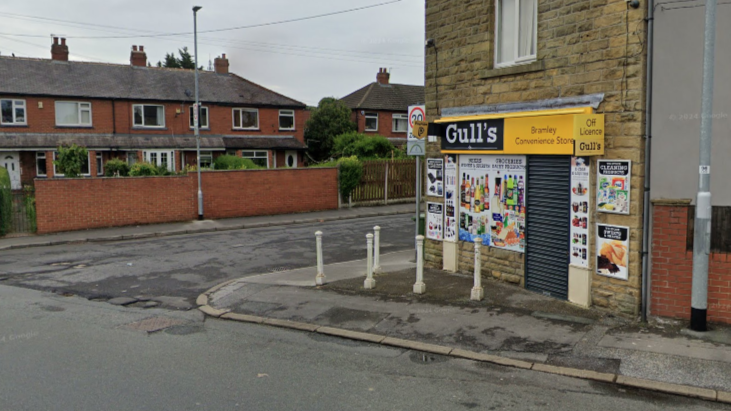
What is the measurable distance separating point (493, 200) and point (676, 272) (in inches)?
135

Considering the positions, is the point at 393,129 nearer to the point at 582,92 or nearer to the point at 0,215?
the point at 0,215

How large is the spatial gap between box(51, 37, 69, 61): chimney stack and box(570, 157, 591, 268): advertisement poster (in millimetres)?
36479

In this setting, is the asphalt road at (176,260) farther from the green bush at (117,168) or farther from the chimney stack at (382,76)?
the chimney stack at (382,76)

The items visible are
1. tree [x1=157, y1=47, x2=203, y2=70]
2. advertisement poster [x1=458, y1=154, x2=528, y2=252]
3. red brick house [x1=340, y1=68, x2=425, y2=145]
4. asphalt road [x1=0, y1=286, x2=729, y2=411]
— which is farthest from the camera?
tree [x1=157, y1=47, x2=203, y2=70]

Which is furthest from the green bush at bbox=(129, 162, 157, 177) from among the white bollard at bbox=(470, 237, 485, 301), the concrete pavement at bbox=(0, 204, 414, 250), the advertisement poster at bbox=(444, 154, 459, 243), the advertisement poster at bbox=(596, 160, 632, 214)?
the advertisement poster at bbox=(596, 160, 632, 214)

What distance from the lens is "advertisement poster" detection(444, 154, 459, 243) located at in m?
11.3

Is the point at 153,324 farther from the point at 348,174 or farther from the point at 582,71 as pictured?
the point at 348,174

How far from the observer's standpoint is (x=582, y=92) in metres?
8.75

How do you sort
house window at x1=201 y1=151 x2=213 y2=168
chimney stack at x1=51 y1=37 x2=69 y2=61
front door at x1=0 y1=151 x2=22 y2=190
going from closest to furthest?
front door at x1=0 y1=151 x2=22 y2=190 < chimney stack at x1=51 y1=37 x2=69 y2=61 < house window at x1=201 y1=151 x2=213 y2=168

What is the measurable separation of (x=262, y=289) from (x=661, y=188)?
7.17 m

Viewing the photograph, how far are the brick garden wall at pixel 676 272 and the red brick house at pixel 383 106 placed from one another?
37.3 meters

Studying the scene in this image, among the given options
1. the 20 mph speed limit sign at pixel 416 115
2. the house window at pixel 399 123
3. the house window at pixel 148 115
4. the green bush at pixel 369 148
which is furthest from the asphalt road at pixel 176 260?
the house window at pixel 399 123

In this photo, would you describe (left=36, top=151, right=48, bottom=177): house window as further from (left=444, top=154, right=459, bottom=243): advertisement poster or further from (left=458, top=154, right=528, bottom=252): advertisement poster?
(left=458, top=154, right=528, bottom=252): advertisement poster

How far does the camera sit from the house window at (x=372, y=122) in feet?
148
